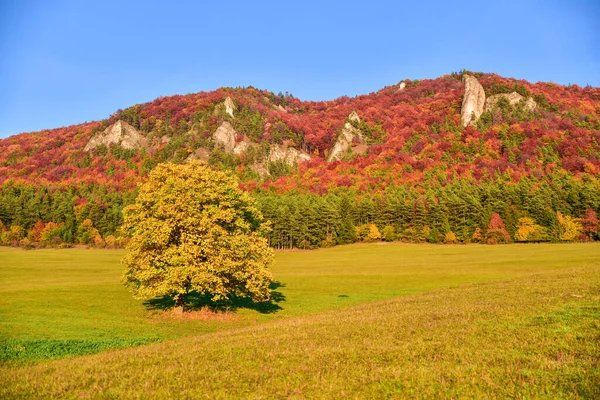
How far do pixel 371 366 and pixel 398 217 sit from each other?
12461 cm

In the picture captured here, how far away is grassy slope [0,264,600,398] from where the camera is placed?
372 inches

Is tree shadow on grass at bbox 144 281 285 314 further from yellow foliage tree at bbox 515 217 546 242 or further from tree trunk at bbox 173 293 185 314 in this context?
yellow foliage tree at bbox 515 217 546 242

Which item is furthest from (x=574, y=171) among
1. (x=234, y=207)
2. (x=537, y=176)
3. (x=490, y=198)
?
(x=234, y=207)

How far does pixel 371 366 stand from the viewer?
11430mm

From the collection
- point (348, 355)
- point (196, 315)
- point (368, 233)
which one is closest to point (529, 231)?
point (368, 233)

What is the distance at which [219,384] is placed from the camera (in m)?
10.3

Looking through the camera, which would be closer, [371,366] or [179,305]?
[371,366]

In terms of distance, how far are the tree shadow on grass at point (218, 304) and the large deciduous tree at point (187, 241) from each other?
2.61 m

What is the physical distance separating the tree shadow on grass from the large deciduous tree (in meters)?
2.61

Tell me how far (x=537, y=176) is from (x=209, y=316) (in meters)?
160

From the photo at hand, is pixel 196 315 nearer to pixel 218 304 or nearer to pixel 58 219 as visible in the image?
pixel 218 304

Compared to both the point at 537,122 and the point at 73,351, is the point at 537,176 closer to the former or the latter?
the point at 537,122

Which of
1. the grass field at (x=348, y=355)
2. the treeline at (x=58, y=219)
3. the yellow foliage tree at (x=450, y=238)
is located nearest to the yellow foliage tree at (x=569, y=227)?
the yellow foliage tree at (x=450, y=238)

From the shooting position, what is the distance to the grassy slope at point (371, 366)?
9438 mm
